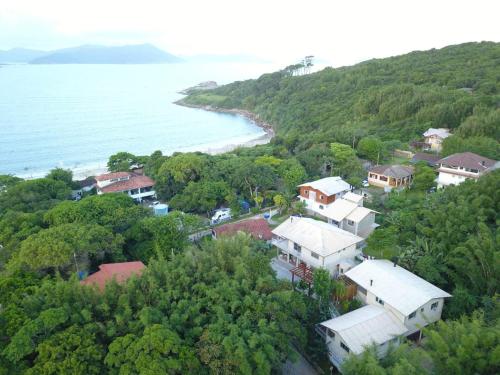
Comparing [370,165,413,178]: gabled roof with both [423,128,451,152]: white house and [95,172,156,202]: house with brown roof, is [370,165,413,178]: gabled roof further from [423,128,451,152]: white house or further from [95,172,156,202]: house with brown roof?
[95,172,156,202]: house with brown roof

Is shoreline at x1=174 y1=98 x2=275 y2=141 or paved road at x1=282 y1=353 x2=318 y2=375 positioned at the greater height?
paved road at x1=282 y1=353 x2=318 y2=375

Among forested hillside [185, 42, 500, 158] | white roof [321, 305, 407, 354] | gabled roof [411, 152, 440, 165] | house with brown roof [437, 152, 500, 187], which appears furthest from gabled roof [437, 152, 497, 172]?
white roof [321, 305, 407, 354]

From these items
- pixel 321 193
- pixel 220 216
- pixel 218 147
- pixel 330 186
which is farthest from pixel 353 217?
pixel 218 147

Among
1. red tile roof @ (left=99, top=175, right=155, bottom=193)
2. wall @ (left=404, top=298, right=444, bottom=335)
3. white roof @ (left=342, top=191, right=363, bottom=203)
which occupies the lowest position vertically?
wall @ (left=404, top=298, right=444, bottom=335)

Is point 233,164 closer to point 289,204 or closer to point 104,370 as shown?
point 289,204

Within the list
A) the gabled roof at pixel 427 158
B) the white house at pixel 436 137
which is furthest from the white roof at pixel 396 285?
the white house at pixel 436 137

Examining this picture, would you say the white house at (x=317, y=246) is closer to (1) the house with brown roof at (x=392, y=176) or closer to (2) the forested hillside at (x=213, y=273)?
(2) the forested hillside at (x=213, y=273)

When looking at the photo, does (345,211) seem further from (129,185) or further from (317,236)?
(129,185)
